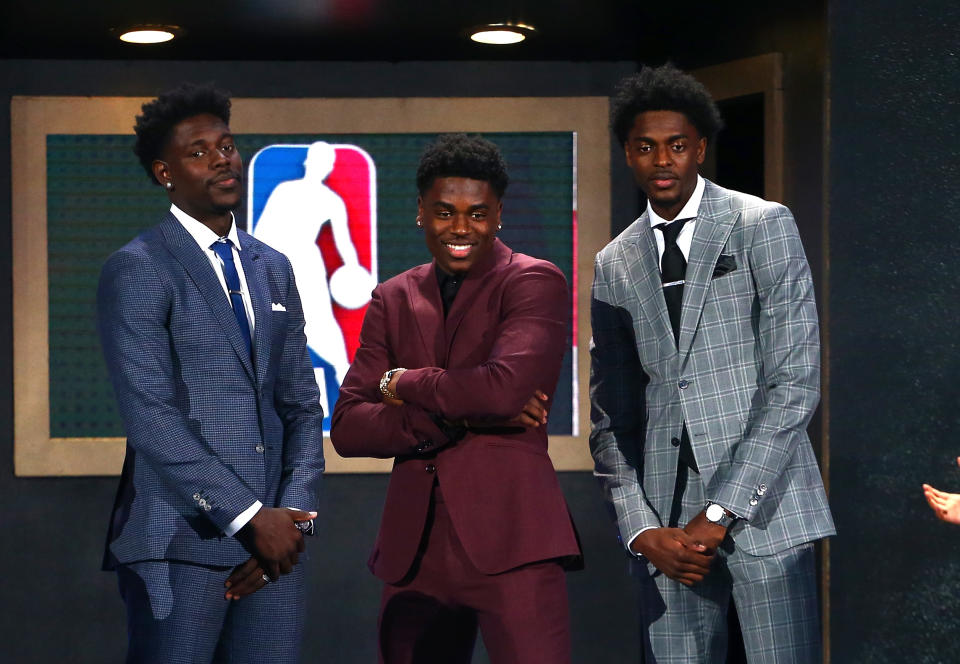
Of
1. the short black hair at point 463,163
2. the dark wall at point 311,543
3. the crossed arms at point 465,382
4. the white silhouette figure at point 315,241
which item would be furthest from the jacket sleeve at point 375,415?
the dark wall at point 311,543

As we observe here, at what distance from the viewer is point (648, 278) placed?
3.20 metres

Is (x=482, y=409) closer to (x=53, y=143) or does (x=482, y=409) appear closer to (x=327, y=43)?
(x=327, y=43)

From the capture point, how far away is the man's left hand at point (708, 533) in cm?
294

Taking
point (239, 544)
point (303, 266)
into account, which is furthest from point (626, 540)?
point (303, 266)

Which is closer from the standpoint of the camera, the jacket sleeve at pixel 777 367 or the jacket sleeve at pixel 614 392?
the jacket sleeve at pixel 777 367

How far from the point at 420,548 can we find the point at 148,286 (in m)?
0.97

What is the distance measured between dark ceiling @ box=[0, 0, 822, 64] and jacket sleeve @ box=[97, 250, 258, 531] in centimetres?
156

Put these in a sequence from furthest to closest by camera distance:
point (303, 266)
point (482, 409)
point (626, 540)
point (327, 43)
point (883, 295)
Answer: point (303, 266) < point (327, 43) < point (883, 295) < point (626, 540) < point (482, 409)

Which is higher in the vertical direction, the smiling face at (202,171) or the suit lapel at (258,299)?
the smiling face at (202,171)

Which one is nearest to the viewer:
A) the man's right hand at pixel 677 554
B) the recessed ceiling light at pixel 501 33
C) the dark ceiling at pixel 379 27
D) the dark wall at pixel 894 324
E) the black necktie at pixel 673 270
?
the man's right hand at pixel 677 554

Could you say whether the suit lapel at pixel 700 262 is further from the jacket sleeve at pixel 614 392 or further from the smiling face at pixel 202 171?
the smiling face at pixel 202 171

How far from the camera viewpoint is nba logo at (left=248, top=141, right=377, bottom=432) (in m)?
5.00

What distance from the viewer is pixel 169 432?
2885 millimetres

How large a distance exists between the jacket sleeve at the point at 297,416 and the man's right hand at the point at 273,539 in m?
0.12
